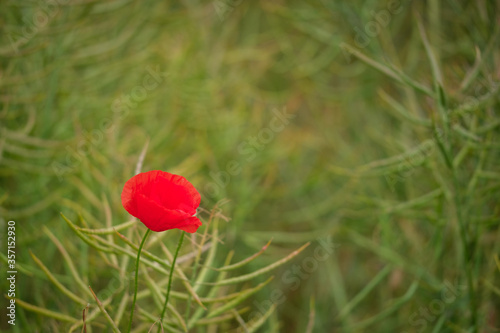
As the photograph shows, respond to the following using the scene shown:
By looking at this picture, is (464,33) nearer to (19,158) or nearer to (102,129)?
(102,129)

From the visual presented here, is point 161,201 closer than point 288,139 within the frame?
Yes

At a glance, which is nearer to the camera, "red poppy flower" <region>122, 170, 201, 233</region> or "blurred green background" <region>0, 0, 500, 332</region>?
"red poppy flower" <region>122, 170, 201, 233</region>

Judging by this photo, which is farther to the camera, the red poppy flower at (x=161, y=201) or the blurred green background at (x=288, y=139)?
the blurred green background at (x=288, y=139)

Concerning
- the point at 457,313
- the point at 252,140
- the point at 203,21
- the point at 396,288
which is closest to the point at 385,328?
the point at 396,288
